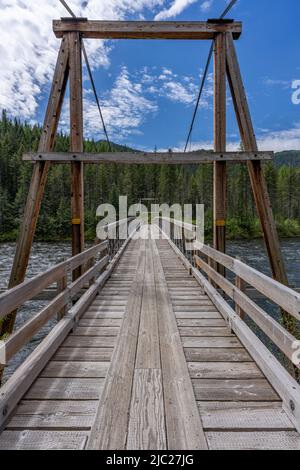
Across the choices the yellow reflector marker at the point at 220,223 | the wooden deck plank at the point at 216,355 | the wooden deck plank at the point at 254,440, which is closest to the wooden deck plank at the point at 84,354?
the wooden deck plank at the point at 216,355

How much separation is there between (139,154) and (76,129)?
1.22 meters

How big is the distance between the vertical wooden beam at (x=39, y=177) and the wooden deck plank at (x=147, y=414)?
296cm

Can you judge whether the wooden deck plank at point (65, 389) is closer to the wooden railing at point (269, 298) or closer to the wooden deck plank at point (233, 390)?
the wooden deck plank at point (233, 390)

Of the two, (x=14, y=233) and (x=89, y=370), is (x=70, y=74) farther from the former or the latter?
(x=14, y=233)

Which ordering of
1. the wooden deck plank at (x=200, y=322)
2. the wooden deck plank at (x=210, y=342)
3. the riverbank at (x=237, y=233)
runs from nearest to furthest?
the wooden deck plank at (x=210, y=342)
the wooden deck plank at (x=200, y=322)
the riverbank at (x=237, y=233)

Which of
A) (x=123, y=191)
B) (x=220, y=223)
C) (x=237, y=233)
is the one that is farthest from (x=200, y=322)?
(x=123, y=191)

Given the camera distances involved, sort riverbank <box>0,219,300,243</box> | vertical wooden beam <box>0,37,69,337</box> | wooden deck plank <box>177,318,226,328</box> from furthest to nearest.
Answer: riverbank <box>0,219,300,243</box> → vertical wooden beam <box>0,37,69,337</box> → wooden deck plank <box>177,318,226,328</box>

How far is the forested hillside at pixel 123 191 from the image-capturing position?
4194cm

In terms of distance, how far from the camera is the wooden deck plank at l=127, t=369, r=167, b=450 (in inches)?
65.0

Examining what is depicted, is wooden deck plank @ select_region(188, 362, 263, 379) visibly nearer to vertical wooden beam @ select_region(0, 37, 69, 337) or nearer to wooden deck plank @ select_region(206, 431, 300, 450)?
wooden deck plank @ select_region(206, 431, 300, 450)

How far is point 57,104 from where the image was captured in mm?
4945

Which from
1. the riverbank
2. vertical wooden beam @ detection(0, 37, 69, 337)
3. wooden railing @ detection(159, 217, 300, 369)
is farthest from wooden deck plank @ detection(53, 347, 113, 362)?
the riverbank

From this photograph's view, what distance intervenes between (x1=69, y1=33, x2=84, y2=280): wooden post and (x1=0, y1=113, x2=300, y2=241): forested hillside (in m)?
33.7
